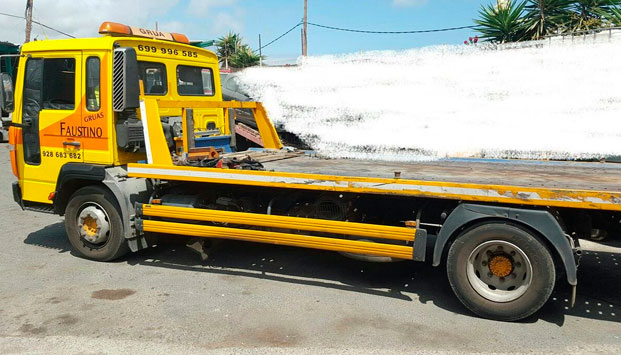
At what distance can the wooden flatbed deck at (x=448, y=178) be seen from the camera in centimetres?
397

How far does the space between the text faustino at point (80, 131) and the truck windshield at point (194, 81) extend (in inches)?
55.4

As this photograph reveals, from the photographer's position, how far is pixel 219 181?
199 inches

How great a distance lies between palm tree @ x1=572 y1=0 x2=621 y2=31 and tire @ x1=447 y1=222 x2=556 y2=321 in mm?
4949

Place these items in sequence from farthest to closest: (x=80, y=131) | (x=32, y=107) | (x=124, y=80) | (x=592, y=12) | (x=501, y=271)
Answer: (x=592, y=12) < (x=32, y=107) < (x=80, y=131) < (x=124, y=80) < (x=501, y=271)

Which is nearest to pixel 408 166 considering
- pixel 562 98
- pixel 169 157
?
pixel 562 98

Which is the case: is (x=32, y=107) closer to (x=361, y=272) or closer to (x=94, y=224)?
(x=94, y=224)

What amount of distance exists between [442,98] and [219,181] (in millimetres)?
2847

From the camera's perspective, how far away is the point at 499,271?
4.37 meters

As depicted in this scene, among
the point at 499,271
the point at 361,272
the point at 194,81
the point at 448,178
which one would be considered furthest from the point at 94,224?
the point at 499,271

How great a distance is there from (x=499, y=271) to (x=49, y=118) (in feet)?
17.4

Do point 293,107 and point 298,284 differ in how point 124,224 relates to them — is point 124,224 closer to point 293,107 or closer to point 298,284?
point 298,284

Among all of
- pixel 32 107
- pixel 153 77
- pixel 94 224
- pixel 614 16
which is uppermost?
pixel 614 16

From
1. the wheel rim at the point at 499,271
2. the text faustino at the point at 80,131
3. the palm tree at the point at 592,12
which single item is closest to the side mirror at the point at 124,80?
the text faustino at the point at 80,131

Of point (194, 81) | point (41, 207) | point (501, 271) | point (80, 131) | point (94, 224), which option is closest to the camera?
point (501, 271)
